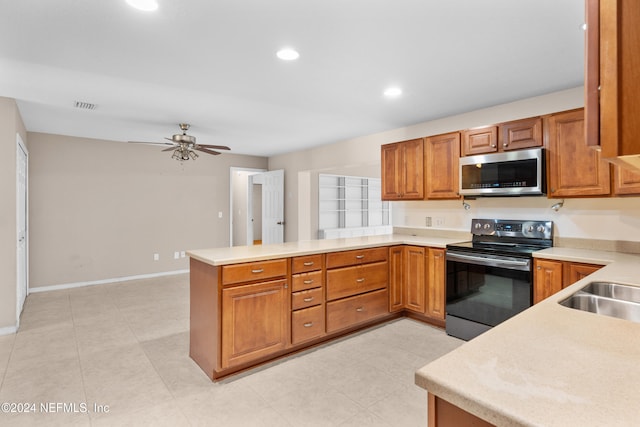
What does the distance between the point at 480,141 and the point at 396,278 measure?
5.41ft

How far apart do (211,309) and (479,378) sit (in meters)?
2.09

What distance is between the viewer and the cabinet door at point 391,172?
405 cm

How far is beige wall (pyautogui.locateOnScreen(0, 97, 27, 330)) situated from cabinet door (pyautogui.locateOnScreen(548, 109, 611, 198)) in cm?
517

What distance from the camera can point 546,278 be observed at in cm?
267

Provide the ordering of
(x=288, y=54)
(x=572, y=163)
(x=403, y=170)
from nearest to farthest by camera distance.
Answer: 1. (x=288, y=54)
2. (x=572, y=163)
3. (x=403, y=170)

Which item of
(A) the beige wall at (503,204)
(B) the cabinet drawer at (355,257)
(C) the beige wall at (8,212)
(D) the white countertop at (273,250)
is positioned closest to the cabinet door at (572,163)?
(A) the beige wall at (503,204)

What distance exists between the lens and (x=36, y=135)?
4.93 metres

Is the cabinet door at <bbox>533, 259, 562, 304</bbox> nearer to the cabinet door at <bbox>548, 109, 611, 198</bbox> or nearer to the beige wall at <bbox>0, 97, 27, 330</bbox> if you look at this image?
the cabinet door at <bbox>548, 109, 611, 198</bbox>

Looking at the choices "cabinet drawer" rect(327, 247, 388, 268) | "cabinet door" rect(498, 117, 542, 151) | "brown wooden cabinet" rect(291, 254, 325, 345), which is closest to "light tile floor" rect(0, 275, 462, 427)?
"brown wooden cabinet" rect(291, 254, 325, 345)

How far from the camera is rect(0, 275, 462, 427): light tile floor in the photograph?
205 cm

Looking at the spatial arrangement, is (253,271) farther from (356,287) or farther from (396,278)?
(396,278)

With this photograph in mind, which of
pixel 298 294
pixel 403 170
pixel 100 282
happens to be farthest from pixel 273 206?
pixel 298 294

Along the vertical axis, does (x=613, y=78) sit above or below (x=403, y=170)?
below

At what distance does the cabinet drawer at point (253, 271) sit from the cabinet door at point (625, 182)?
2.65 meters
